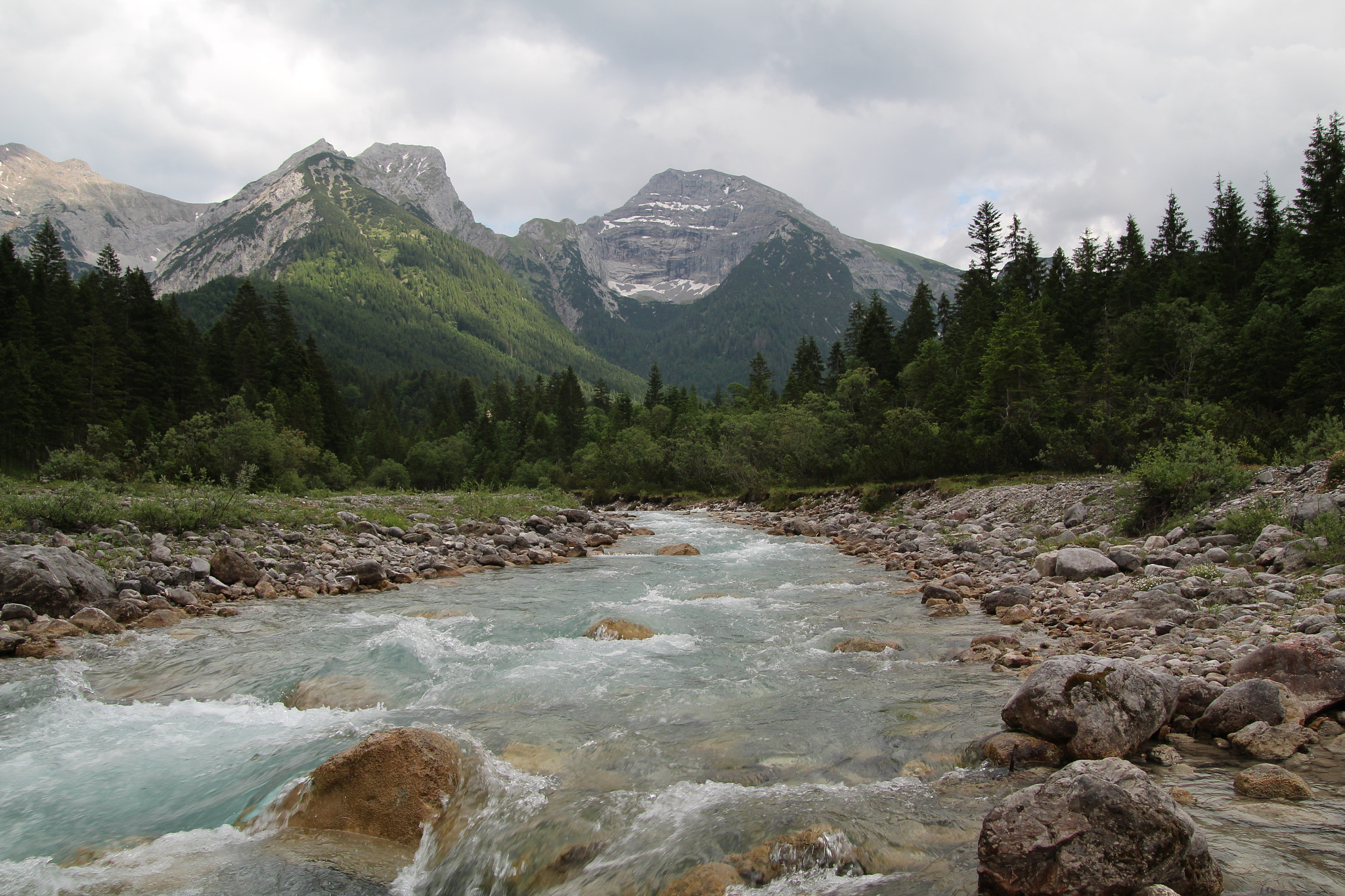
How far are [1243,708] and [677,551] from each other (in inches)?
766

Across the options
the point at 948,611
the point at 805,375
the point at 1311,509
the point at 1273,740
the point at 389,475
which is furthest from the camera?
the point at 389,475

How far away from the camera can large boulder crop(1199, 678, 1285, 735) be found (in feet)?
18.4

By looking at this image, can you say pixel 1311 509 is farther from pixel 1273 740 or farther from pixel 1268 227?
pixel 1268 227

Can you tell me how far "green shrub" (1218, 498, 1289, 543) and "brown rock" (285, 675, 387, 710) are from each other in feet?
52.8

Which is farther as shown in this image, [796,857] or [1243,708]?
[1243,708]

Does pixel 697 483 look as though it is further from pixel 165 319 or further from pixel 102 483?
pixel 165 319

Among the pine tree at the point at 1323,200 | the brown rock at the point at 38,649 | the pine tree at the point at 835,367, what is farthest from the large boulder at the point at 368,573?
the pine tree at the point at 835,367

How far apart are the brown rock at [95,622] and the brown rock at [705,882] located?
37.3 ft

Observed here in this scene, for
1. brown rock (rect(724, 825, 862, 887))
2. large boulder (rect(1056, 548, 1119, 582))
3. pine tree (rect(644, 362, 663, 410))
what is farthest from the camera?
pine tree (rect(644, 362, 663, 410))

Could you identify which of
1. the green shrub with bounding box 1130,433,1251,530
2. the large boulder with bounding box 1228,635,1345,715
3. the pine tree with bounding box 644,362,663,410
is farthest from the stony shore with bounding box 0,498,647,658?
the pine tree with bounding box 644,362,663,410

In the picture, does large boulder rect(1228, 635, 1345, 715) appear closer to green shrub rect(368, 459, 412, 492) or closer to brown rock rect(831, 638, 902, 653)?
brown rock rect(831, 638, 902, 653)

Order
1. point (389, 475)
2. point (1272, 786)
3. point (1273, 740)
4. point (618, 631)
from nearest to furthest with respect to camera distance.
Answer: point (1272, 786) → point (1273, 740) → point (618, 631) → point (389, 475)

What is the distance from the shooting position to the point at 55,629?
10.2 metres

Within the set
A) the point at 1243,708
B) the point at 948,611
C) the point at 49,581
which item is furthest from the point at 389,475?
the point at 1243,708
